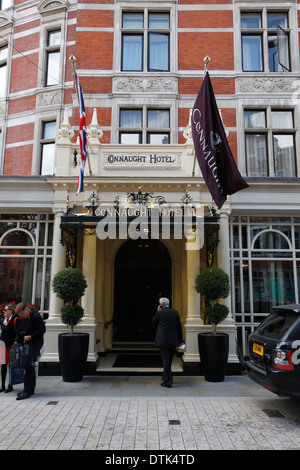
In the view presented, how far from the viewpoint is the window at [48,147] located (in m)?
12.1

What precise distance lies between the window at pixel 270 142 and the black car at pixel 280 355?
19.9ft

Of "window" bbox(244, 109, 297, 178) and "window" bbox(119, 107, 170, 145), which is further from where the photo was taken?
"window" bbox(119, 107, 170, 145)

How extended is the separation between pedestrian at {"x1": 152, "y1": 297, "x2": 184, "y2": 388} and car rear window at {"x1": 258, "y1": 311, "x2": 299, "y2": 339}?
1.86m

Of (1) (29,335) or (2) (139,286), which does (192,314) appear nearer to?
(2) (139,286)

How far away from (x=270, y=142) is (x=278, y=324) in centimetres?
692

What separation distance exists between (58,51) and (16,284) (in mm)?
8400

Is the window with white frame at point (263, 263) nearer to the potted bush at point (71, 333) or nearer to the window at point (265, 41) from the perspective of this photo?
the potted bush at point (71, 333)

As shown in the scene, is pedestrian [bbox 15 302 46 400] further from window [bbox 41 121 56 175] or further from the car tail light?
window [bbox 41 121 56 175]

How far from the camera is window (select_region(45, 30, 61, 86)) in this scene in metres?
12.6

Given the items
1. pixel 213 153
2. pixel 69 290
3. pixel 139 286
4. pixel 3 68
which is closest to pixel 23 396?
pixel 69 290

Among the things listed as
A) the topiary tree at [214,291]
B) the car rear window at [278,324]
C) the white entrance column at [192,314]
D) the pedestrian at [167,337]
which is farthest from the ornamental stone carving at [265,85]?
the car rear window at [278,324]
